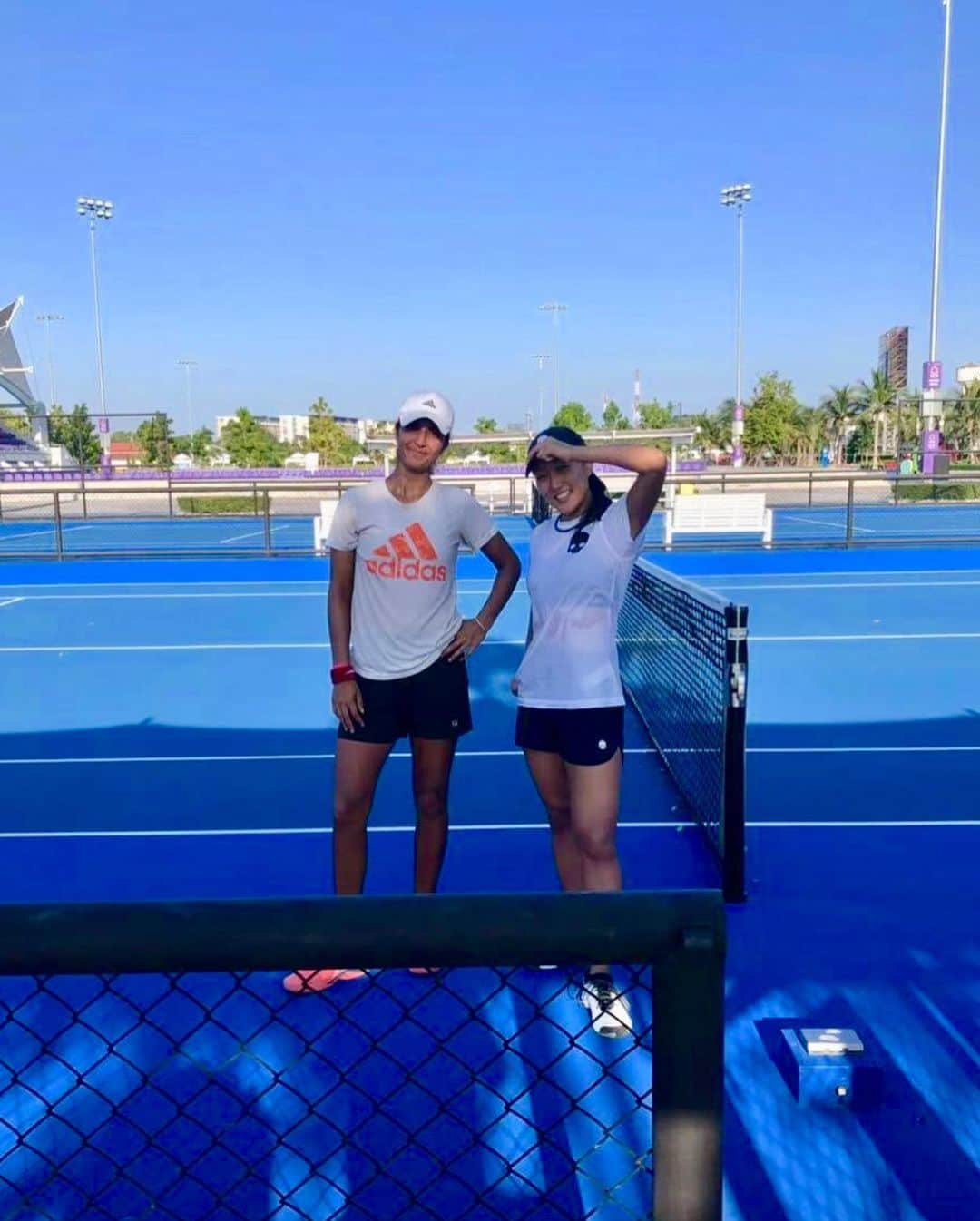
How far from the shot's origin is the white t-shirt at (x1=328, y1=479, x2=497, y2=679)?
3.60 meters

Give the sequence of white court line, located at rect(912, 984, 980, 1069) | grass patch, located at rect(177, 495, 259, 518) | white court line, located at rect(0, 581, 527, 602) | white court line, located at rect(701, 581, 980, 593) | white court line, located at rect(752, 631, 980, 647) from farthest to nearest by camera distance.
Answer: grass patch, located at rect(177, 495, 259, 518)
white court line, located at rect(0, 581, 527, 602)
white court line, located at rect(701, 581, 980, 593)
white court line, located at rect(752, 631, 980, 647)
white court line, located at rect(912, 984, 980, 1069)

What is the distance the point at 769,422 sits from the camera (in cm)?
7012

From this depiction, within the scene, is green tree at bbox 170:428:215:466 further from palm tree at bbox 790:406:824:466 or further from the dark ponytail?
the dark ponytail

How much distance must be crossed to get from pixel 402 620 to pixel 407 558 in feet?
0.69

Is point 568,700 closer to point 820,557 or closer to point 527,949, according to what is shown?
point 527,949

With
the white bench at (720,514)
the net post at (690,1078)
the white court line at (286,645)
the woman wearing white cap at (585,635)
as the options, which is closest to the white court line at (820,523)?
the white bench at (720,514)

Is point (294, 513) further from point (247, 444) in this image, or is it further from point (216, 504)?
point (247, 444)

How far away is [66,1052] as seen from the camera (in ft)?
11.1

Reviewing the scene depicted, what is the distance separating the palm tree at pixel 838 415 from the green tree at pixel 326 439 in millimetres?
36460

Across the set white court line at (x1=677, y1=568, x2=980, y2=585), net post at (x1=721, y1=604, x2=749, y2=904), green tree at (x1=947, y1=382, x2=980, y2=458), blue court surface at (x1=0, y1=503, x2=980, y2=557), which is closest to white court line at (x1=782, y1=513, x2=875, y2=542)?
blue court surface at (x1=0, y1=503, x2=980, y2=557)

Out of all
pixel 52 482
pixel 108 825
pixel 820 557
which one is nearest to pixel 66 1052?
Result: pixel 108 825

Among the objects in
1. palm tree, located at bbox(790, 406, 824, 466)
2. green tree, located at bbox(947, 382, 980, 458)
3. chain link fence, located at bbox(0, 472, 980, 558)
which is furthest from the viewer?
palm tree, located at bbox(790, 406, 824, 466)

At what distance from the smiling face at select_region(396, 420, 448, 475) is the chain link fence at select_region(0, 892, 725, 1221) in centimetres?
168

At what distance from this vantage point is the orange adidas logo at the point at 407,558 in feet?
11.8
